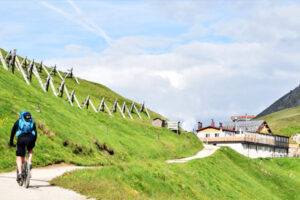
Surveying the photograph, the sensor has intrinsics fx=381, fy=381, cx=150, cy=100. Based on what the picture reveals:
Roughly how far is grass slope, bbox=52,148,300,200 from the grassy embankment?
507 centimetres

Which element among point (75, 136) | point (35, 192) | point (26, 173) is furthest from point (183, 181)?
point (35, 192)

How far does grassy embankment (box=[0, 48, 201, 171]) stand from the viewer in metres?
27.2

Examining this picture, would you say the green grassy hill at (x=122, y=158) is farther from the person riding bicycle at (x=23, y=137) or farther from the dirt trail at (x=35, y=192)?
the person riding bicycle at (x=23, y=137)

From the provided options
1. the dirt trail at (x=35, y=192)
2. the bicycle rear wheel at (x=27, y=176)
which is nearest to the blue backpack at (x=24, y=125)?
the bicycle rear wheel at (x=27, y=176)

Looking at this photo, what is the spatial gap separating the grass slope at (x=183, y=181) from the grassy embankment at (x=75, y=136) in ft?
16.6

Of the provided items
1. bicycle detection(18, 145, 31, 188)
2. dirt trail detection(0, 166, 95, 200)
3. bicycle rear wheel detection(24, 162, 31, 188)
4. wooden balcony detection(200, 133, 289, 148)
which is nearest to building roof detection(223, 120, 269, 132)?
wooden balcony detection(200, 133, 289, 148)

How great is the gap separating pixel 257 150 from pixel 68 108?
2582 inches

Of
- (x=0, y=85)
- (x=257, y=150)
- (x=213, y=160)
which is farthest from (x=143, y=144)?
(x=257, y=150)

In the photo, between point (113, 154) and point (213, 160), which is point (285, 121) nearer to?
point (213, 160)

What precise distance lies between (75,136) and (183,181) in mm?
10231

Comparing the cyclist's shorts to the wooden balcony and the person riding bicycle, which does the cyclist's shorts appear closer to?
the person riding bicycle

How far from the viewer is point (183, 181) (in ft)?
103

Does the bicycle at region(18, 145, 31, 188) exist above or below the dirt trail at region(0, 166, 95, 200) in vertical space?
above

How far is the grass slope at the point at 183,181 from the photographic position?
55.5ft
